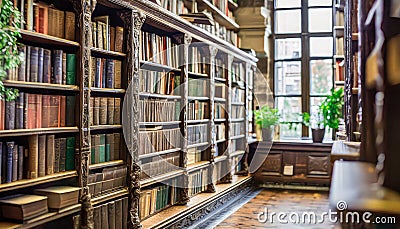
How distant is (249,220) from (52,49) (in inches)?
124

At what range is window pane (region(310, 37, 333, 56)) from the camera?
8.29 m

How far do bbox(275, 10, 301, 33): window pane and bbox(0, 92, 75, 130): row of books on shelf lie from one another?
6.16 m

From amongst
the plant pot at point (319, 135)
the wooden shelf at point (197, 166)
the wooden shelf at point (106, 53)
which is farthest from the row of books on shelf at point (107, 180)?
the plant pot at point (319, 135)

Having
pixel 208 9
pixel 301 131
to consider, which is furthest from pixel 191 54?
pixel 301 131

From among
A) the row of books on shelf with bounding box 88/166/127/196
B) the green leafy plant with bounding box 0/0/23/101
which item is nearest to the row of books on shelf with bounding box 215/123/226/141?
the row of books on shelf with bounding box 88/166/127/196

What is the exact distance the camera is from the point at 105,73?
354 cm

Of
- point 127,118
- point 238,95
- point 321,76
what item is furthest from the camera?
point 321,76

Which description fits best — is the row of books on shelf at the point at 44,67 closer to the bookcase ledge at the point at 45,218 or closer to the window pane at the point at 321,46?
the bookcase ledge at the point at 45,218

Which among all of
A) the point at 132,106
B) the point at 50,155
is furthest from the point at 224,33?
the point at 50,155

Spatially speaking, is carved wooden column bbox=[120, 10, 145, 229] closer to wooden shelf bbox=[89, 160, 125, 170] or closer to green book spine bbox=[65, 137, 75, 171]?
wooden shelf bbox=[89, 160, 125, 170]

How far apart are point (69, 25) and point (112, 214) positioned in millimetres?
1448

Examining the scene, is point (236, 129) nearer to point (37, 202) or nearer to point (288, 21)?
point (288, 21)

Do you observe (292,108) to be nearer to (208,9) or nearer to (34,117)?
(208,9)

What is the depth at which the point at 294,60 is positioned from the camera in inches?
330
